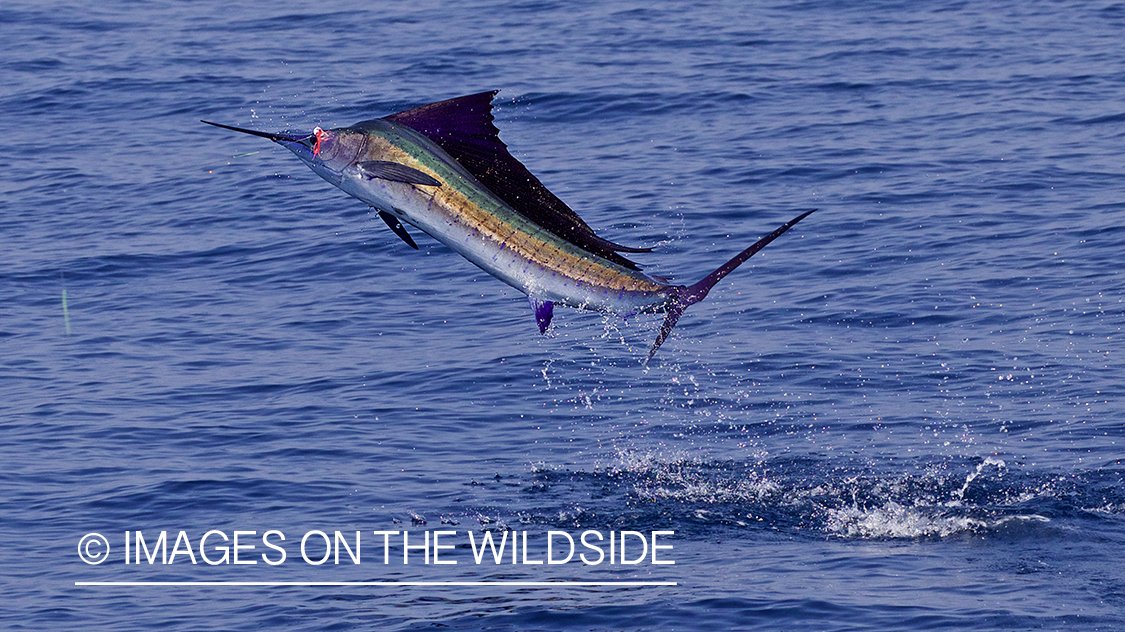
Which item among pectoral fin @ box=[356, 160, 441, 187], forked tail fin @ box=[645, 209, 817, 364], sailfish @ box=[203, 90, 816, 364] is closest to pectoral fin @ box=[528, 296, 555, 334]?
sailfish @ box=[203, 90, 816, 364]

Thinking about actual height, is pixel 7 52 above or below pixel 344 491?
above

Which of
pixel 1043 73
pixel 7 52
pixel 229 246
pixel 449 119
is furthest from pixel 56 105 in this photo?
pixel 449 119

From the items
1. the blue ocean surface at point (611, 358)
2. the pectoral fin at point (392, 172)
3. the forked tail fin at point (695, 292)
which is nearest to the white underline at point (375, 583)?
the blue ocean surface at point (611, 358)

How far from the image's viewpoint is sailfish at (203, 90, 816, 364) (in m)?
7.97

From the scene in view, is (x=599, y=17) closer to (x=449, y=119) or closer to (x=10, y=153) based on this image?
(x=10, y=153)

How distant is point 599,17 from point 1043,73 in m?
11.3

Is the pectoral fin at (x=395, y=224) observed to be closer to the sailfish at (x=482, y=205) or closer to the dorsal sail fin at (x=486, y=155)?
the sailfish at (x=482, y=205)

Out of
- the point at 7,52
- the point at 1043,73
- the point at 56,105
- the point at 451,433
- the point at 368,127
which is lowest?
the point at 451,433

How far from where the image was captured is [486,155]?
27.1ft

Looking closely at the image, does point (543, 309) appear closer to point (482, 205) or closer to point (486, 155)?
point (482, 205)

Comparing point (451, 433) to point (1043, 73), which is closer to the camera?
point (451, 433)

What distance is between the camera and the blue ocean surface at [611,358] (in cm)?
1343

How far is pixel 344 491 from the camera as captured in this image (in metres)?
15.6

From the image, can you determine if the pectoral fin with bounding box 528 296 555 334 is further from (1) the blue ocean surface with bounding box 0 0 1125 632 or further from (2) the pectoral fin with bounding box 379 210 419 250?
(2) the pectoral fin with bounding box 379 210 419 250
